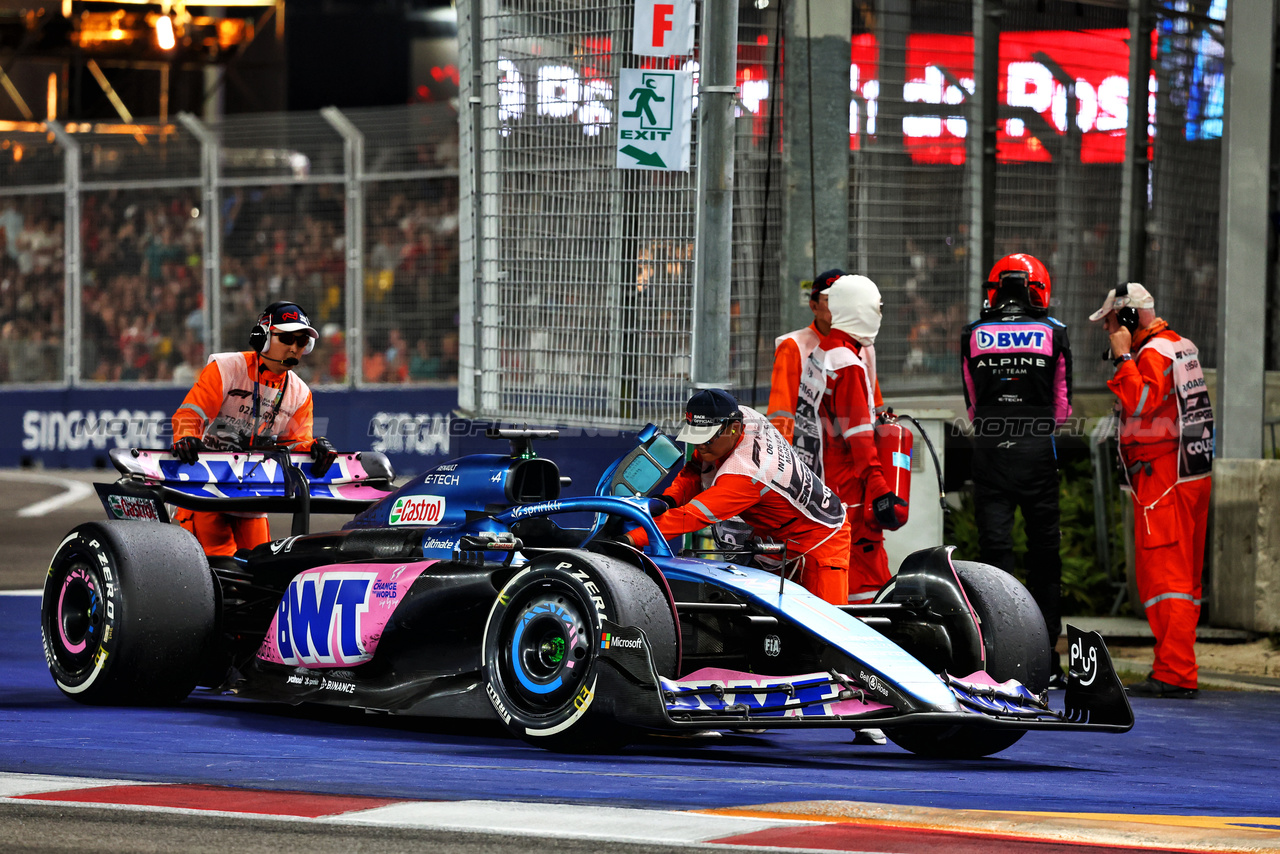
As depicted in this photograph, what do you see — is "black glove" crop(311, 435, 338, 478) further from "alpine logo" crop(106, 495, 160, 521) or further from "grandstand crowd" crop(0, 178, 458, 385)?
"grandstand crowd" crop(0, 178, 458, 385)

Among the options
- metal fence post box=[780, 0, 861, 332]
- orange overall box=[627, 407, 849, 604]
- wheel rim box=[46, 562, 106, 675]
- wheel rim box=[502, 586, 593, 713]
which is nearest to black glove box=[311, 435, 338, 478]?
wheel rim box=[46, 562, 106, 675]

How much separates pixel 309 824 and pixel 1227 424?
24.5 ft

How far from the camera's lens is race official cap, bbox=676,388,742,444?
276 inches

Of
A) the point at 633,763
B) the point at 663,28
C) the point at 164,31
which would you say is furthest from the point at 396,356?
the point at 164,31

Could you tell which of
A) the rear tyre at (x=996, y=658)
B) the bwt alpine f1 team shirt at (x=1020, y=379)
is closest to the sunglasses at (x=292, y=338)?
the bwt alpine f1 team shirt at (x=1020, y=379)

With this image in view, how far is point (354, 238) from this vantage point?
65.4 ft

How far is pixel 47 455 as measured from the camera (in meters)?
22.1

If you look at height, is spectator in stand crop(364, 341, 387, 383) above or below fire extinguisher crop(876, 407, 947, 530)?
above

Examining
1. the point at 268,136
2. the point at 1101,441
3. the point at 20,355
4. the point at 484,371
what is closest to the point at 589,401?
the point at 484,371

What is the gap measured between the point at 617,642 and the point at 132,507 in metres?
3.13

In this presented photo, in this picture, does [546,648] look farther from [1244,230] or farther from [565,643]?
[1244,230]

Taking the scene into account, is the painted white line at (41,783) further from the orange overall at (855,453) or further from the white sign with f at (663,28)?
the white sign with f at (663,28)

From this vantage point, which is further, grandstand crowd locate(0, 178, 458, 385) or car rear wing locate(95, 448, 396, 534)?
grandstand crowd locate(0, 178, 458, 385)

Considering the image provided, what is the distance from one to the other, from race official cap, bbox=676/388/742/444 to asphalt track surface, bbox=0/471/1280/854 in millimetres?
1133
